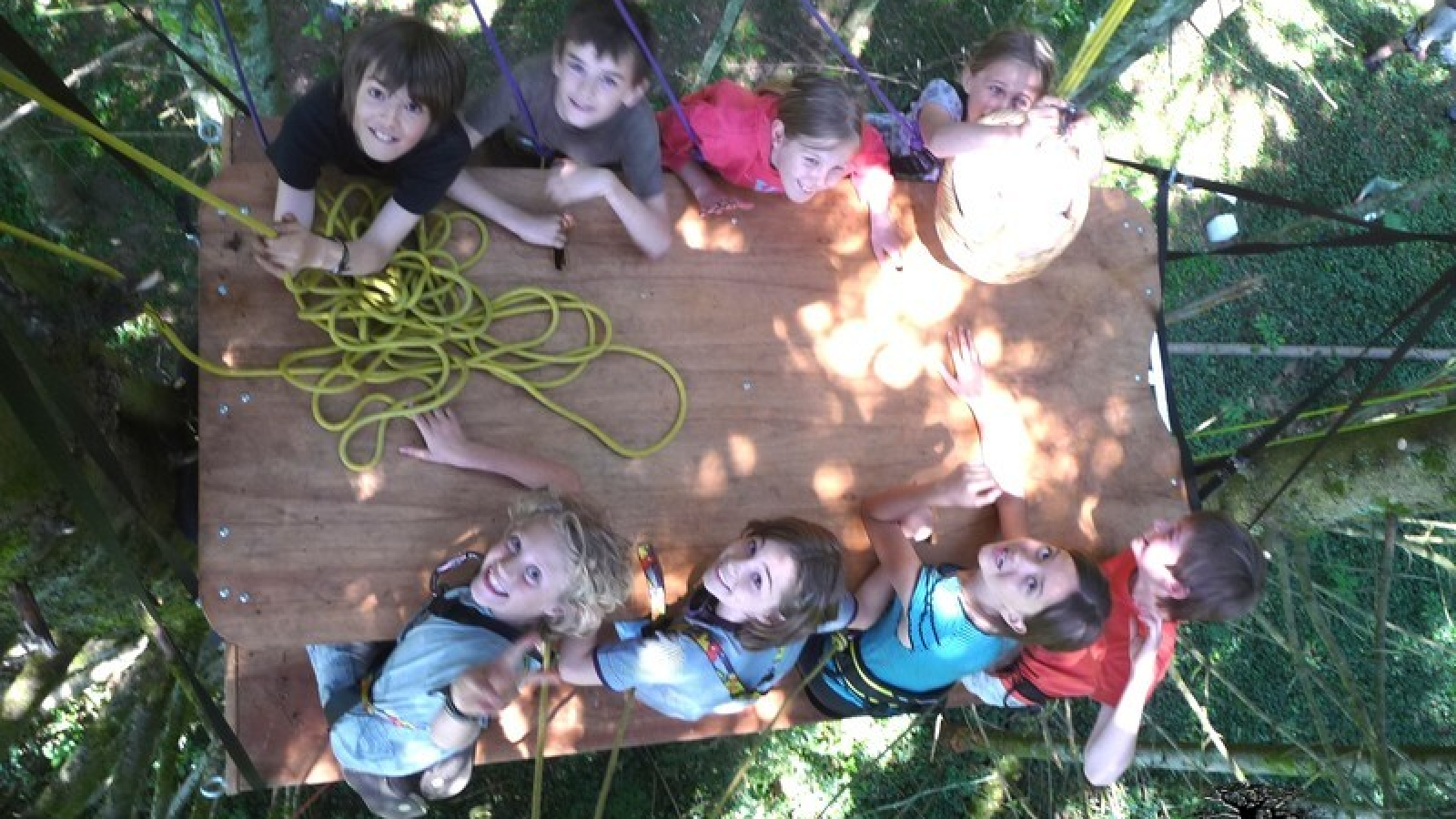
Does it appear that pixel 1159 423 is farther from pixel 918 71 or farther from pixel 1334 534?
pixel 1334 534

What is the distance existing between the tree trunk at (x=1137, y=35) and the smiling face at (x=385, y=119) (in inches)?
86.6

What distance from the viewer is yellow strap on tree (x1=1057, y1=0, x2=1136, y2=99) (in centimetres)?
214

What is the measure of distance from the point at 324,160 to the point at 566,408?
29.4 inches

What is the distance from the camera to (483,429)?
7.21 ft

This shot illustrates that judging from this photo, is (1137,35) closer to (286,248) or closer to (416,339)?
(416,339)

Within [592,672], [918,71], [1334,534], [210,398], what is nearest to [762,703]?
[592,672]

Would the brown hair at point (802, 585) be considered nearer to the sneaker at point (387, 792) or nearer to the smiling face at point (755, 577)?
the smiling face at point (755, 577)

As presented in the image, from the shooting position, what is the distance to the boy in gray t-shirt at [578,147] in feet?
7.09

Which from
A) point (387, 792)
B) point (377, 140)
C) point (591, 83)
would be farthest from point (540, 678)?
point (591, 83)

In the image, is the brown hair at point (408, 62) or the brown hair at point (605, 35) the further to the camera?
the brown hair at point (605, 35)

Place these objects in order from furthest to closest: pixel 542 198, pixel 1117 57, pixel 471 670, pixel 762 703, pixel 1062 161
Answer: pixel 1117 57
pixel 762 703
pixel 542 198
pixel 1062 161
pixel 471 670

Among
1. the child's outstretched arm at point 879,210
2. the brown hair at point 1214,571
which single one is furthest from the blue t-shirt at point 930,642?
the child's outstretched arm at point 879,210

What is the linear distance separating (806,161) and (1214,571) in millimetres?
1345

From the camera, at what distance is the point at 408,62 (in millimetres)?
1803
